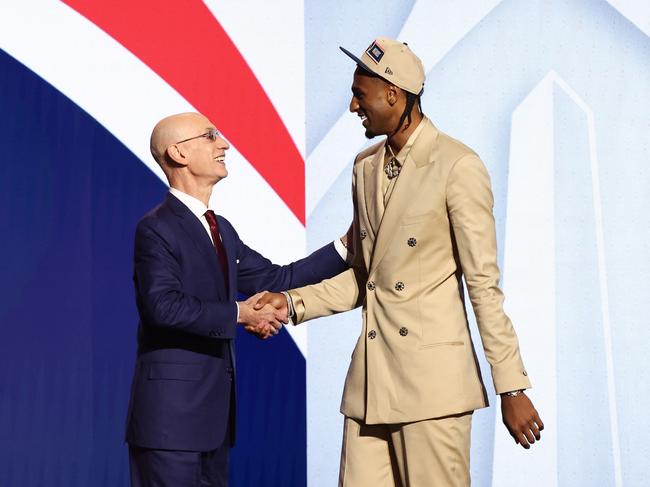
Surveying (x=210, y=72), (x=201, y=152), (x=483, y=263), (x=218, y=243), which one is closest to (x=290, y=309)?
(x=218, y=243)

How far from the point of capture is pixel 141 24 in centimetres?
397

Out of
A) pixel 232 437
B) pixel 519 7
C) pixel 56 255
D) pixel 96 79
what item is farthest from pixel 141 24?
pixel 232 437

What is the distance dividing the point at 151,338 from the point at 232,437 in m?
0.38

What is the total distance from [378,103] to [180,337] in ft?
2.78

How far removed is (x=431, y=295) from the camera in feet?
8.55

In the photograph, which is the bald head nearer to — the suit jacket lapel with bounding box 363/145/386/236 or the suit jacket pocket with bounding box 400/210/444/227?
the suit jacket lapel with bounding box 363/145/386/236

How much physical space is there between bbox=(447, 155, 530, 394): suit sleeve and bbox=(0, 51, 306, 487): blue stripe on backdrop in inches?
66.9

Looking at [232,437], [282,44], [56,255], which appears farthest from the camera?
[282,44]

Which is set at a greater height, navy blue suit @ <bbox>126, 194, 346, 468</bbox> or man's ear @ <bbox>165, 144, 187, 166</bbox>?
man's ear @ <bbox>165, 144, 187, 166</bbox>

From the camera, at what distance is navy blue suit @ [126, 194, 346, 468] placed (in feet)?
9.50

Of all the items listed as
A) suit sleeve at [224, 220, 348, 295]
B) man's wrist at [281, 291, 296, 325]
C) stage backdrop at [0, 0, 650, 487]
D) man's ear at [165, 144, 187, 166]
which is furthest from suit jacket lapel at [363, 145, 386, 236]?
stage backdrop at [0, 0, 650, 487]

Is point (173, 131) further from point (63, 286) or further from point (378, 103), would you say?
point (63, 286)

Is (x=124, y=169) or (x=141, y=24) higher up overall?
(x=141, y=24)

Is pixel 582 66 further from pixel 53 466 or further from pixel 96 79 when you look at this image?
pixel 53 466
